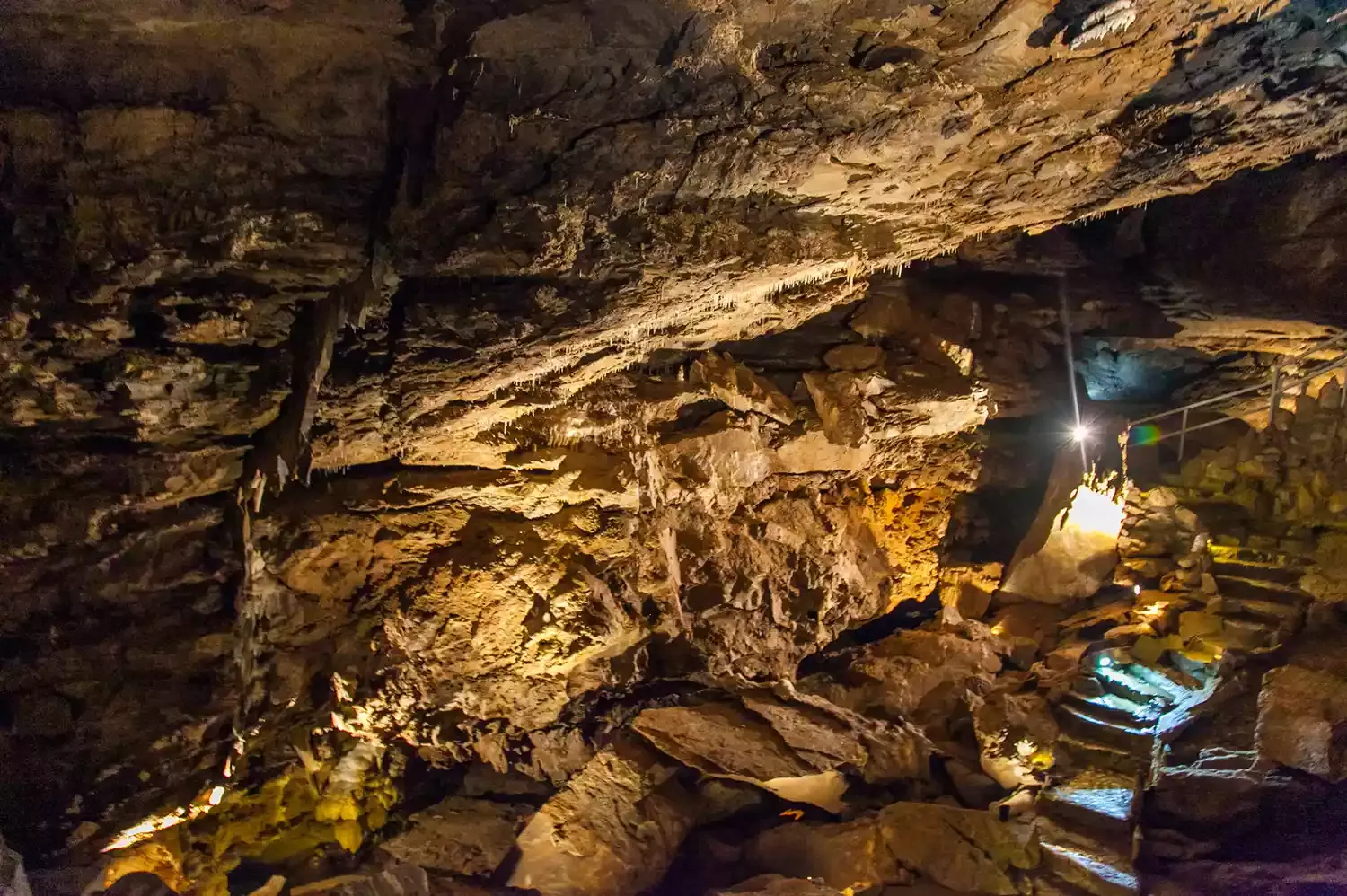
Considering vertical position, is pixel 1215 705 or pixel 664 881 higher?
pixel 1215 705

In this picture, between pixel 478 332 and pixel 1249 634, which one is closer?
pixel 478 332

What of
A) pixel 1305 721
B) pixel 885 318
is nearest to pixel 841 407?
pixel 885 318

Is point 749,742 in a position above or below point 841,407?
below

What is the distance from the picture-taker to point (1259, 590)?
28.0 feet

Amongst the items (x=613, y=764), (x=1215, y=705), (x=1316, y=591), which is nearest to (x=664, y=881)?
(x=613, y=764)

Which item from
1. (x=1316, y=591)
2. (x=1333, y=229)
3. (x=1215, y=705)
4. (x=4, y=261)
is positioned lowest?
(x=1215, y=705)

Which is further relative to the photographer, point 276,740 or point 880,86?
point 276,740

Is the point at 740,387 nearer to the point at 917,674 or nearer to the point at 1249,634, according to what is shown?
the point at 917,674

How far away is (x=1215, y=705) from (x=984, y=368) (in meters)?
4.08

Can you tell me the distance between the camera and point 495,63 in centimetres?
317

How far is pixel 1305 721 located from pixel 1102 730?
1625 mm

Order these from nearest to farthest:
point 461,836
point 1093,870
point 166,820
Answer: point 166,820
point 1093,870
point 461,836

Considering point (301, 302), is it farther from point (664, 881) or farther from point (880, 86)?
point (664, 881)

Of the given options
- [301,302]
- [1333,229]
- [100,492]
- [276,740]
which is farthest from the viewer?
[1333,229]
